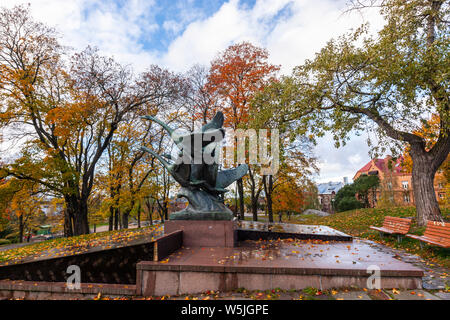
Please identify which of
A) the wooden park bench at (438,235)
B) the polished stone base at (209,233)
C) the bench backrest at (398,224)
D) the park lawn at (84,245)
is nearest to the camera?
the park lawn at (84,245)

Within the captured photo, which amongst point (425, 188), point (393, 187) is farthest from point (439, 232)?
point (393, 187)

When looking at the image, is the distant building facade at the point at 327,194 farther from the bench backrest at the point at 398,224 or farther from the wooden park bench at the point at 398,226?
the wooden park bench at the point at 398,226

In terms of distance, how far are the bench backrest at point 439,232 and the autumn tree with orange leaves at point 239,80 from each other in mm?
10685

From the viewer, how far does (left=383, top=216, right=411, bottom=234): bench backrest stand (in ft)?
26.1

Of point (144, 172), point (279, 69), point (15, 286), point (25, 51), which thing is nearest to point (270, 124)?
point (279, 69)

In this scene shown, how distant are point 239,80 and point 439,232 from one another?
45.0ft

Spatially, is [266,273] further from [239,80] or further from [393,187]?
[393,187]

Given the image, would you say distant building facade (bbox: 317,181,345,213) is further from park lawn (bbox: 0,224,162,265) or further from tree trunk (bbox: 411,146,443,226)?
park lawn (bbox: 0,224,162,265)

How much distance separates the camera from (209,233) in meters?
6.44

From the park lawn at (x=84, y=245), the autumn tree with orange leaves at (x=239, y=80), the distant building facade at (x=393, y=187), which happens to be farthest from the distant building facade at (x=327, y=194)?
the park lawn at (x=84, y=245)

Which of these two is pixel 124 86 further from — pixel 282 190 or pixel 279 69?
pixel 282 190

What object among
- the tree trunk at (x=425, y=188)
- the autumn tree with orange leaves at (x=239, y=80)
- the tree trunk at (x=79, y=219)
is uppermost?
the autumn tree with orange leaves at (x=239, y=80)

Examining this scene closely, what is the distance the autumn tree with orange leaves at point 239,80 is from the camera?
16719 mm

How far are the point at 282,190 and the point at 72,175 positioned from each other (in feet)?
49.7
